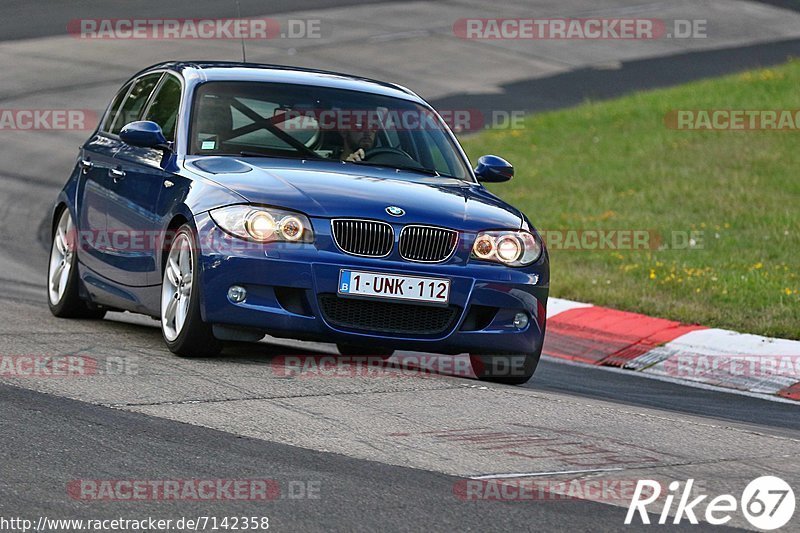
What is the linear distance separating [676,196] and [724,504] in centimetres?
1214

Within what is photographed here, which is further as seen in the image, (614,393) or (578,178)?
(578,178)

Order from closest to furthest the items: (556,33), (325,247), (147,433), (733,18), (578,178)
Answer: (147,433) < (325,247) < (578,178) < (556,33) < (733,18)

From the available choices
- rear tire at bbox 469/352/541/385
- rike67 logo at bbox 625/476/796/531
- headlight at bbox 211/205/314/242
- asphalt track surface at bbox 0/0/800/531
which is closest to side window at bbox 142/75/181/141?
asphalt track surface at bbox 0/0/800/531

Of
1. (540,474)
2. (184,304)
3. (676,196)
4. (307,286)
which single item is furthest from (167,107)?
(676,196)

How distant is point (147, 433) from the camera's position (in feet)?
20.7

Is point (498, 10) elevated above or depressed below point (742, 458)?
above

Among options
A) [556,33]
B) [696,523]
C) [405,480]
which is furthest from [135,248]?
[556,33]

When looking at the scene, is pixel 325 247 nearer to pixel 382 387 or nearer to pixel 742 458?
pixel 382 387

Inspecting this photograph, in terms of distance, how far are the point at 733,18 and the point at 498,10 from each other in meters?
4.84

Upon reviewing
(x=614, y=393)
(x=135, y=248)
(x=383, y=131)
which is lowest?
(x=614, y=393)

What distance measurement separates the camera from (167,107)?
9.62 meters

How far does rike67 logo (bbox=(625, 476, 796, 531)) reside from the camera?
5.51m

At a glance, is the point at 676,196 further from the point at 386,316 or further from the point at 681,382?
the point at 386,316

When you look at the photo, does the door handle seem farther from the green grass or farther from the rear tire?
the green grass
